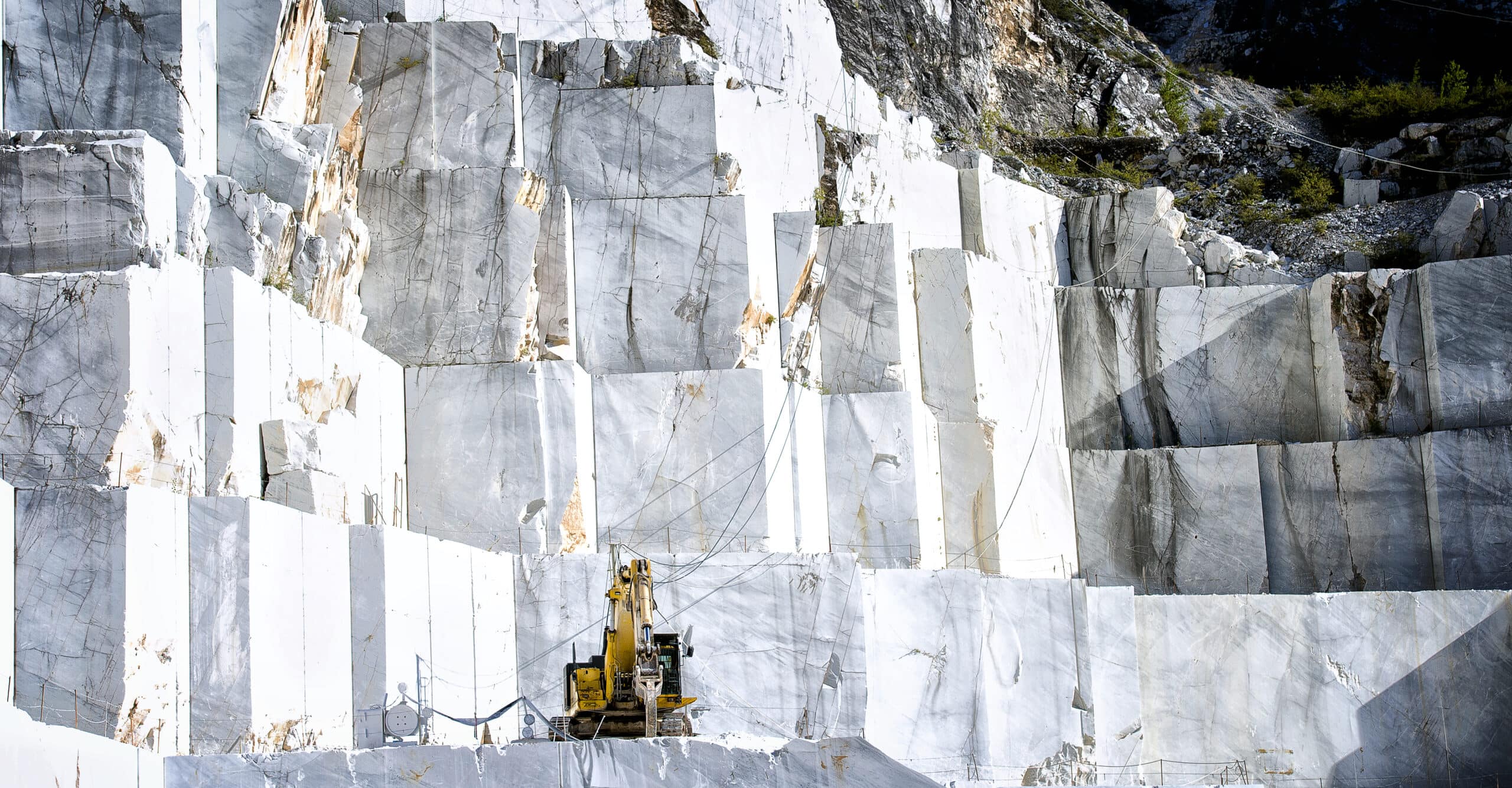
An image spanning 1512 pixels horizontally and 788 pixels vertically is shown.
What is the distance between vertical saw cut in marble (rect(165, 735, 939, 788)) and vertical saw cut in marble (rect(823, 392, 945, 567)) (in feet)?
23.8

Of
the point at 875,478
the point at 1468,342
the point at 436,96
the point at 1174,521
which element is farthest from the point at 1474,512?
the point at 436,96

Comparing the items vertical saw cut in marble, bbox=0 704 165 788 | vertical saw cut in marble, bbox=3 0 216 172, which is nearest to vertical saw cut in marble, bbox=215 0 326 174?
vertical saw cut in marble, bbox=3 0 216 172

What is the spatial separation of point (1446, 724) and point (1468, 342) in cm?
665

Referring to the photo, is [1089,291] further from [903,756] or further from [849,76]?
[903,756]

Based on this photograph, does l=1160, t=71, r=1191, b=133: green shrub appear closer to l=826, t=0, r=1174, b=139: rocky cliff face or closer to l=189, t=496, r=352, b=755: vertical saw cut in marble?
l=826, t=0, r=1174, b=139: rocky cliff face

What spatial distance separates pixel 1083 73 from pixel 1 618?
31303mm

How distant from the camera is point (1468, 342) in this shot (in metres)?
29.2

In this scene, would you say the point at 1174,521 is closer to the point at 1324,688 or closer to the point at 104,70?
the point at 1324,688

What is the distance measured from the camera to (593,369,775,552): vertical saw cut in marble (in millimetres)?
22734

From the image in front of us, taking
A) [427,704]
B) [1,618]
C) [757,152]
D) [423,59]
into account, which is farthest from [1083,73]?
[1,618]

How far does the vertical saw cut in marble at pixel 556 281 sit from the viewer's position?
22891mm

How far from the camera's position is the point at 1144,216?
32.0m

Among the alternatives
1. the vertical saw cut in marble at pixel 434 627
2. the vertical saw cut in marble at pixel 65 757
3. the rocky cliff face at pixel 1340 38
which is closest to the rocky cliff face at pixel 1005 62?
the rocky cliff face at pixel 1340 38

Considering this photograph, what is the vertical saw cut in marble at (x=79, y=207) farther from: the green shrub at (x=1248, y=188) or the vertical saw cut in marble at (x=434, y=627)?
the green shrub at (x=1248, y=188)
